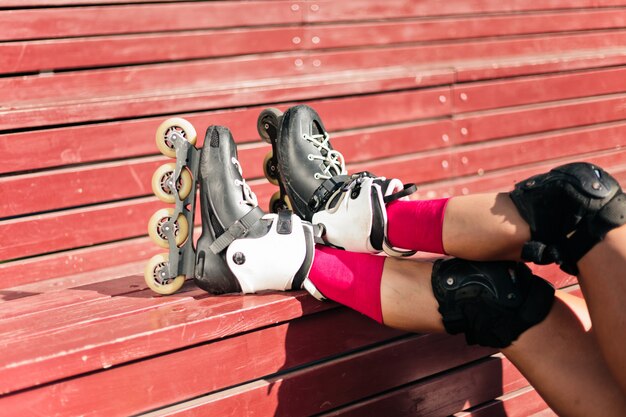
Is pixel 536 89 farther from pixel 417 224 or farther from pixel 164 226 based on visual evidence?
pixel 164 226

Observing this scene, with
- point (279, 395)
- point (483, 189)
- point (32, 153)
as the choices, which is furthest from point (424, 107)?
point (279, 395)

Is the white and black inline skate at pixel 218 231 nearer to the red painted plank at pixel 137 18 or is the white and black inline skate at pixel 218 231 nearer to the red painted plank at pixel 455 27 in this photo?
the red painted plank at pixel 137 18

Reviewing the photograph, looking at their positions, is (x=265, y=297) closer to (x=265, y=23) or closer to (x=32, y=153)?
(x=32, y=153)

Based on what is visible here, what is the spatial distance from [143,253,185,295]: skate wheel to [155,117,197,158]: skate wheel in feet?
0.90

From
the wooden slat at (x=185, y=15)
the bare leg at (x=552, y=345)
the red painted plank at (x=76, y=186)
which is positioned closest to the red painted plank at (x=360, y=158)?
the red painted plank at (x=76, y=186)

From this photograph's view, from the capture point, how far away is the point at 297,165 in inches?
94.8

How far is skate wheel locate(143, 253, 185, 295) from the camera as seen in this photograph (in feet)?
7.32

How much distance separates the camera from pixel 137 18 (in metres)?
3.14

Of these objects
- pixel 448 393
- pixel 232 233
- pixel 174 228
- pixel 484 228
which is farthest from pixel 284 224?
pixel 448 393

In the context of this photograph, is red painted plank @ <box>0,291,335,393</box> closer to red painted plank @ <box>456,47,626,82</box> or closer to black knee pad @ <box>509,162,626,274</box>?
black knee pad @ <box>509,162,626,274</box>

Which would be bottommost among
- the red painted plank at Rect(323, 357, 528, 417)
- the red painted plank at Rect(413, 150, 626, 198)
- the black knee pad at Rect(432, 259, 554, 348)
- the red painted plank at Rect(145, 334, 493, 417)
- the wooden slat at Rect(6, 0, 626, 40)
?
the red painted plank at Rect(323, 357, 528, 417)

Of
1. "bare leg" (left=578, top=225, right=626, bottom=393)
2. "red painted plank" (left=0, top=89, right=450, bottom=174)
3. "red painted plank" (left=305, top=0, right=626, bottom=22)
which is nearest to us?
"bare leg" (left=578, top=225, right=626, bottom=393)

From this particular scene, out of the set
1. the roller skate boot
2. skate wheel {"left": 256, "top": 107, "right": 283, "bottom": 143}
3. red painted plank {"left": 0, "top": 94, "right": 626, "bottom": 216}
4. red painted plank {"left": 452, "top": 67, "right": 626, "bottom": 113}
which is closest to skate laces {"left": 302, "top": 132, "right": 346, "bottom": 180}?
the roller skate boot

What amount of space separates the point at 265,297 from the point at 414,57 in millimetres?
1979
